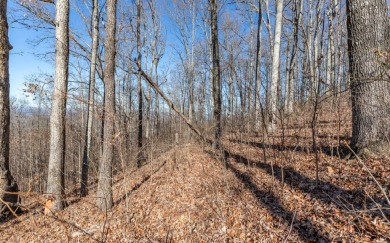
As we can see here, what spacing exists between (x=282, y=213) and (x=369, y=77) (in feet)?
9.88

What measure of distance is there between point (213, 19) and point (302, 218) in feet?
23.2

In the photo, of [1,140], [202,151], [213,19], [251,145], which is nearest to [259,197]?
[251,145]

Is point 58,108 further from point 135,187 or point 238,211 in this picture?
point 238,211

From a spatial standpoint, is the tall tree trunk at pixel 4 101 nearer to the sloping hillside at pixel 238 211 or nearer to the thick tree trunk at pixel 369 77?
the sloping hillside at pixel 238 211

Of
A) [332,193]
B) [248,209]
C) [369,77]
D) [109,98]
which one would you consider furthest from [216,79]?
[332,193]

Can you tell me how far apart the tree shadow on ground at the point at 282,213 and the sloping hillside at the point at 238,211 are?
13mm

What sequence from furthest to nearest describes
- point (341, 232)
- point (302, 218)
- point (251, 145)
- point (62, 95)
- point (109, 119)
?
point (251, 145) < point (62, 95) < point (109, 119) < point (302, 218) < point (341, 232)

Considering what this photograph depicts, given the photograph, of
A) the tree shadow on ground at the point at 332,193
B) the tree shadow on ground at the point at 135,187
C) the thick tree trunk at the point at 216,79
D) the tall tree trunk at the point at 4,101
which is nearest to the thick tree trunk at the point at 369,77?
the tree shadow on ground at the point at 332,193

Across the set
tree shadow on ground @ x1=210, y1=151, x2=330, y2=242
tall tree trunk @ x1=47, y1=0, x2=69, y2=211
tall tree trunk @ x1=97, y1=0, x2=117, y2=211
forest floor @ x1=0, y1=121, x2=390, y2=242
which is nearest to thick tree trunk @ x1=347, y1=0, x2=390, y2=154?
forest floor @ x1=0, y1=121, x2=390, y2=242

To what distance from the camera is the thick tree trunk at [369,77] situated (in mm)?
4039

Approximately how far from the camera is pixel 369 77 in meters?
3.98

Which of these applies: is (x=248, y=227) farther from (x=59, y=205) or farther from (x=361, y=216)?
(x=59, y=205)

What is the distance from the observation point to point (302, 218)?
11.2 feet

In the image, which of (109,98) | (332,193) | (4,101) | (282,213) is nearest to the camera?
(282,213)
